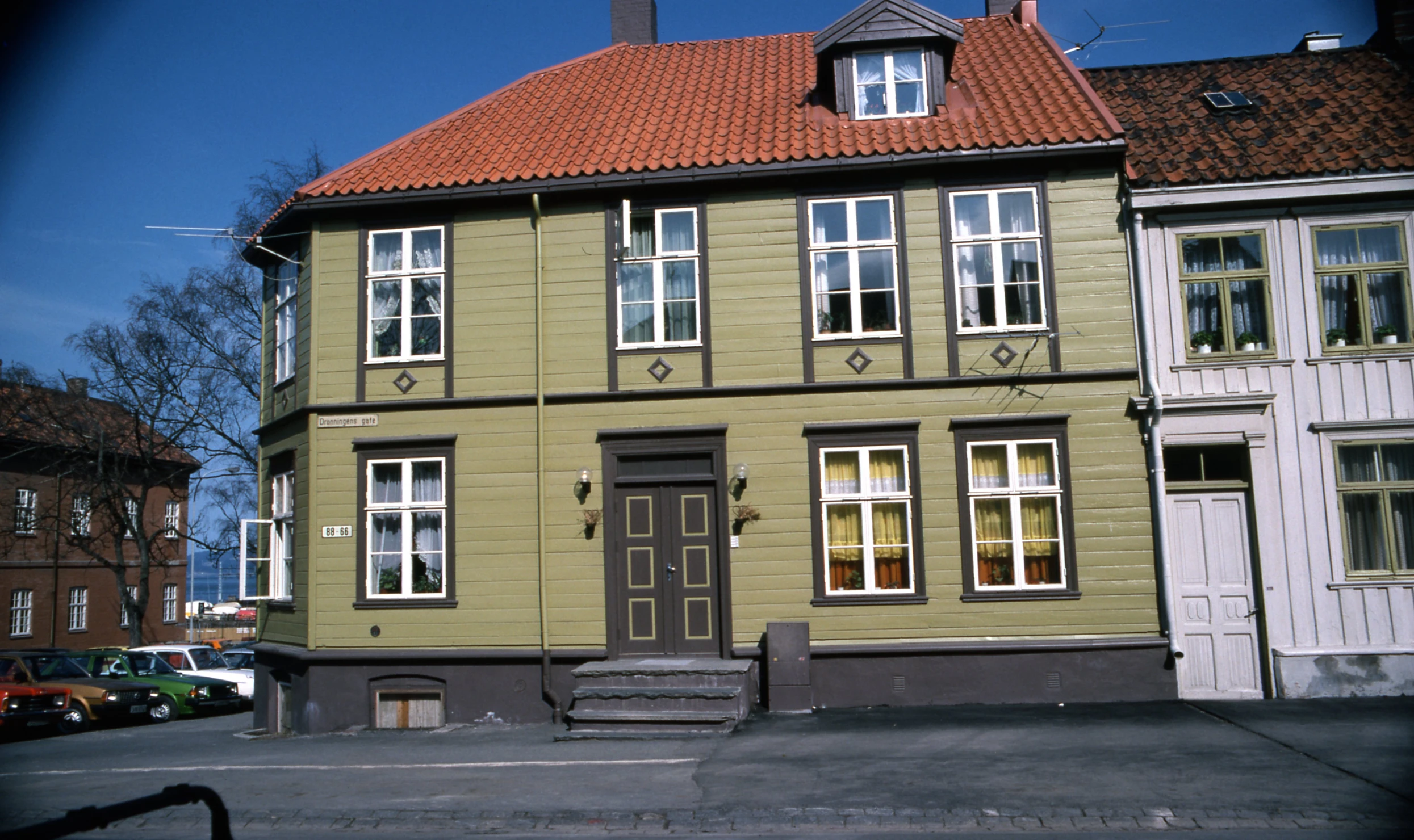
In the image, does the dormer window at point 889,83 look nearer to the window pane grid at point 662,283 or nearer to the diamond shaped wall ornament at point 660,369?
the window pane grid at point 662,283

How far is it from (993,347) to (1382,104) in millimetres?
6602

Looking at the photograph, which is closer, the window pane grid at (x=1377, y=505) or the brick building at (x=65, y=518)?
the window pane grid at (x=1377, y=505)

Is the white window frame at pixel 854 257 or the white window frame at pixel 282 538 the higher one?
the white window frame at pixel 854 257

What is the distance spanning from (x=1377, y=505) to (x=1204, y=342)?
2879 millimetres

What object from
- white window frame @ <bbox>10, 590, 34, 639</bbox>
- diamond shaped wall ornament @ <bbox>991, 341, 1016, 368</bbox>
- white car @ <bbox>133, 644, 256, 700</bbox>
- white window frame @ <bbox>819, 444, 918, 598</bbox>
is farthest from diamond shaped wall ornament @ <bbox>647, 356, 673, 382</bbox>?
white window frame @ <bbox>10, 590, 34, 639</bbox>

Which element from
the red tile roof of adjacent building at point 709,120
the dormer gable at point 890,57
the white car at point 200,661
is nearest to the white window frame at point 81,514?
the white car at point 200,661

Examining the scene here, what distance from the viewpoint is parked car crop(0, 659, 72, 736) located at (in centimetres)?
1967

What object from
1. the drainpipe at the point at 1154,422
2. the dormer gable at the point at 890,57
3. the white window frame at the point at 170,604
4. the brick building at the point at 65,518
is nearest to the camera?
the drainpipe at the point at 1154,422

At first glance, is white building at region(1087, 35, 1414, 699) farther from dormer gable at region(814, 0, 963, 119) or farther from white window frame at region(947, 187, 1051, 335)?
dormer gable at region(814, 0, 963, 119)

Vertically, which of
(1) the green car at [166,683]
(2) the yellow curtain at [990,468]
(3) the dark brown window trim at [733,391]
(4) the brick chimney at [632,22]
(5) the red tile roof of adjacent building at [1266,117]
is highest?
(4) the brick chimney at [632,22]

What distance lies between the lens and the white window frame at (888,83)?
1527 centimetres

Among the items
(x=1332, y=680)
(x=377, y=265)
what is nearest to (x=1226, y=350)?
(x=1332, y=680)

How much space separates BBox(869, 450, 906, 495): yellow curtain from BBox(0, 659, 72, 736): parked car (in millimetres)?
16530

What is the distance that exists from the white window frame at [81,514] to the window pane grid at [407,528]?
28779 millimetres
